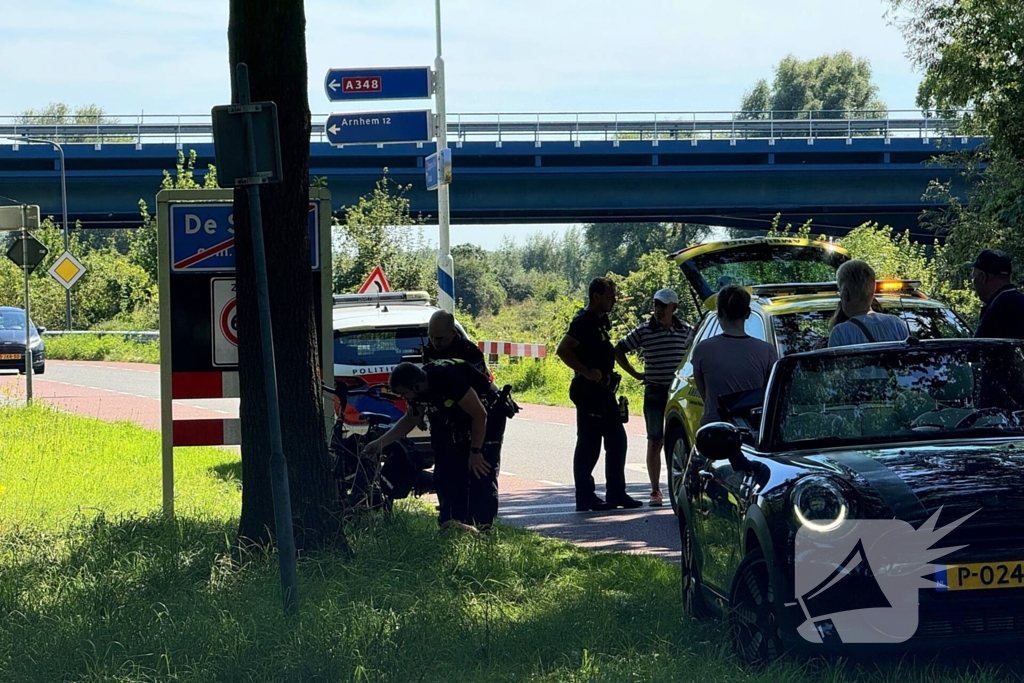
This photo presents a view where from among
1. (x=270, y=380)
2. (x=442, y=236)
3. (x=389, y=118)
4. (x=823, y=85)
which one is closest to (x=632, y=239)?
(x=823, y=85)

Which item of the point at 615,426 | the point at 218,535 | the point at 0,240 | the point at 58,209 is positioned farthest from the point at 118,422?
the point at 0,240

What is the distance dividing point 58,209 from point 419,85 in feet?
127

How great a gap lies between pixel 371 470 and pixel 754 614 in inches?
160

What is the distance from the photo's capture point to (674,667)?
5742 millimetres

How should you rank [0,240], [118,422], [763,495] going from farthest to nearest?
[0,240]
[118,422]
[763,495]

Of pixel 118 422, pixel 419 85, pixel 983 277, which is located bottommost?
pixel 118 422

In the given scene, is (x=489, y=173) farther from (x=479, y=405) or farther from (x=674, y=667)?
(x=674, y=667)

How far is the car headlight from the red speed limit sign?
5608mm

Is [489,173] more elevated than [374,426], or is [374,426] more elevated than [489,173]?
[489,173]

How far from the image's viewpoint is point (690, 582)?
692 centimetres

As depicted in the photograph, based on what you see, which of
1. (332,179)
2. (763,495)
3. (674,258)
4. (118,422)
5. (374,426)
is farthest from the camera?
(332,179)

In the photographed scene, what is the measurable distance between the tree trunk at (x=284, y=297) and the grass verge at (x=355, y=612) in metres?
0.35

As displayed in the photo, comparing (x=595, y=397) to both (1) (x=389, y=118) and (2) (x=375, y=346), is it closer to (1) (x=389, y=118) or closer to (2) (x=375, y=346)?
(2) (x=375, y=346)

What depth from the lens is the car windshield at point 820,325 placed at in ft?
31.7
